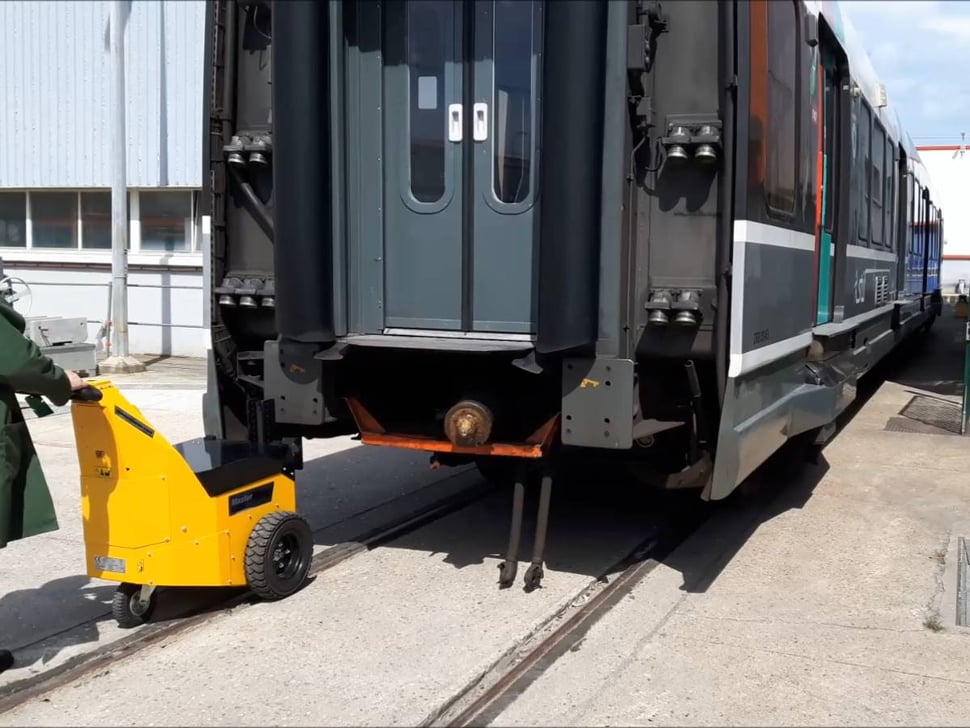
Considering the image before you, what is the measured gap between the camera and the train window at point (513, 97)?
5402mm

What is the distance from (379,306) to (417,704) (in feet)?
7.84

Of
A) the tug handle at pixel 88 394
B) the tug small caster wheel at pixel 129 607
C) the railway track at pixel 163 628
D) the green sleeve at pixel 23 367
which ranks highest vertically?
the green sleeve at pixel 23 367

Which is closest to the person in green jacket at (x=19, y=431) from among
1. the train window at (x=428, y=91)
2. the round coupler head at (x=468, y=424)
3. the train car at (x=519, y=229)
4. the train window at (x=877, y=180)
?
the train car at (x=519, y=229)

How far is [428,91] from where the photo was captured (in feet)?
18.5

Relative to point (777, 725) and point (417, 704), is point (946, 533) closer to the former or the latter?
point (777, 725)

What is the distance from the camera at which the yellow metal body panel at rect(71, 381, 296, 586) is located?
4754mm

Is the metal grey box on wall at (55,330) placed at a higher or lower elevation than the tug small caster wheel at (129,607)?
higher

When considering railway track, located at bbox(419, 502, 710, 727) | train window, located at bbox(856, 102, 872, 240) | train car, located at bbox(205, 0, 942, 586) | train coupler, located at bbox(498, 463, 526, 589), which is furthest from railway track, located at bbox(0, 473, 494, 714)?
train window, located at bbox(856, 102, 872, 240)

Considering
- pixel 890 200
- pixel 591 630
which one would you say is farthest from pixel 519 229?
pixel 890 200

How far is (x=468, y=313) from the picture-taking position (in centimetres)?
560

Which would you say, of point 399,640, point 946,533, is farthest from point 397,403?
point 946,533

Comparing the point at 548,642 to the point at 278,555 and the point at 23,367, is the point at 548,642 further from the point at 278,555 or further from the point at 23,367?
the point at 23,367

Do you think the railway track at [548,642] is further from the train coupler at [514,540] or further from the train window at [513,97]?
the train window at [513,97]

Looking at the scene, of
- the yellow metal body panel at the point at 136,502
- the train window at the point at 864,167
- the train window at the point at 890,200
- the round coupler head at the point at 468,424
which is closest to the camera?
the yellow metal body panel at the point at 136,502
